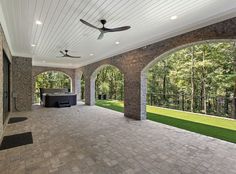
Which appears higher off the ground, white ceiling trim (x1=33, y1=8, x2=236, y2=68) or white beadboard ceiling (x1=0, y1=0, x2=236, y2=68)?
white beadboard ceiling (x1=0, y1=0, x2=236, y2=68)

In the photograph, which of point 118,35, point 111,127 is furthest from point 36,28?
point 111,127

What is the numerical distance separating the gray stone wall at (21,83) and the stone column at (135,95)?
18.0ft

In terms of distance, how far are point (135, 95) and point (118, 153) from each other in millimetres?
3341

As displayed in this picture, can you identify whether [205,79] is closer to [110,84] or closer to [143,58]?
[143,58]

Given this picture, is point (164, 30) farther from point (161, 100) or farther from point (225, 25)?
point (161, 100)

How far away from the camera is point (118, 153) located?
9.79 ft

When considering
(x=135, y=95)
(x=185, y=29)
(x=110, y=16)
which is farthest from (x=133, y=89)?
(x=110, y=16)

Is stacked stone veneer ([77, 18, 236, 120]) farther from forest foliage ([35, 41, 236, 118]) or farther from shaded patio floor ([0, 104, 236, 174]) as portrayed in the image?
forest foliage ([35, 41, 236, 118])

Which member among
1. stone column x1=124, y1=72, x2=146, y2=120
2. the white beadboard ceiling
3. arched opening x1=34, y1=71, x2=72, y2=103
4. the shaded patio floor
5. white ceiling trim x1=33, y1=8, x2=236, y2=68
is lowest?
the shaded patio floor

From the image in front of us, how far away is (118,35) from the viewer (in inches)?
192

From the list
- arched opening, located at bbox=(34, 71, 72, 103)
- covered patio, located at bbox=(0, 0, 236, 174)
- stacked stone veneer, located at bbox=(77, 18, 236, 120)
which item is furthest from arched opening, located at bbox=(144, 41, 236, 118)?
arched opening, located at bbox=(34, 71, 72, 103)

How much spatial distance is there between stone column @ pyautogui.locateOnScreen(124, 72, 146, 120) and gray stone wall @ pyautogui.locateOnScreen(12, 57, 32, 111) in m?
5.49

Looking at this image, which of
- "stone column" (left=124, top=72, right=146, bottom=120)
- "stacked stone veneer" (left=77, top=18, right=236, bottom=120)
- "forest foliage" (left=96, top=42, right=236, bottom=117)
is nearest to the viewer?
"stacked stone veneer" (left=77, top=18, right=236, bottom=120)

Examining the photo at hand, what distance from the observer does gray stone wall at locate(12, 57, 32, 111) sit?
7551mm
